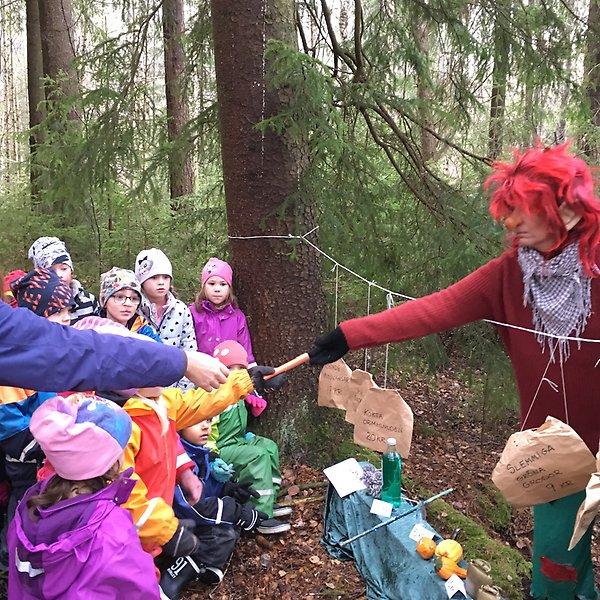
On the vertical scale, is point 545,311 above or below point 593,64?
below

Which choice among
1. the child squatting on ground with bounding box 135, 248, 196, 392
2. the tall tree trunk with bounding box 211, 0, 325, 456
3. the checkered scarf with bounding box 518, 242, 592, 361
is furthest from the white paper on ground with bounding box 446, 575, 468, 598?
the child squatting on ground with bounding box 135, 248, 196, 392

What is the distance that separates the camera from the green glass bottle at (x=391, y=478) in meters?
3.13

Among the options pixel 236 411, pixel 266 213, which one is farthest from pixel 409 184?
pixel 236 411

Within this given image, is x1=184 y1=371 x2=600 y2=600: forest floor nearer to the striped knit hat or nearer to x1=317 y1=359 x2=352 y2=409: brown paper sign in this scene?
x1=317 y1=359 x2=352 y2=409: brown paper sign

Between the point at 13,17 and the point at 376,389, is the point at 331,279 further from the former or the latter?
the point at 13,17

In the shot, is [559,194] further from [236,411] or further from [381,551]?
[236,411]

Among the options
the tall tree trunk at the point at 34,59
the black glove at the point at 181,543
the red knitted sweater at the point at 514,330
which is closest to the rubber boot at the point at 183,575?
the black glove at the point at 181,543

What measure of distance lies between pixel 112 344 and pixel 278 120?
7.06 ft

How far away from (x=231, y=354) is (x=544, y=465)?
7.16 ft

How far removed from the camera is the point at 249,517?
3.59 meters

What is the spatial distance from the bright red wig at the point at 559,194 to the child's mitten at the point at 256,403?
8.17 ft

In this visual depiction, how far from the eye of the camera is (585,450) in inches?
79.1

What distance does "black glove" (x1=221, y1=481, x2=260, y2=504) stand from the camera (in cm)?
365

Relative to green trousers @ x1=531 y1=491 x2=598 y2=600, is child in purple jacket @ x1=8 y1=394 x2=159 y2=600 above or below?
above
